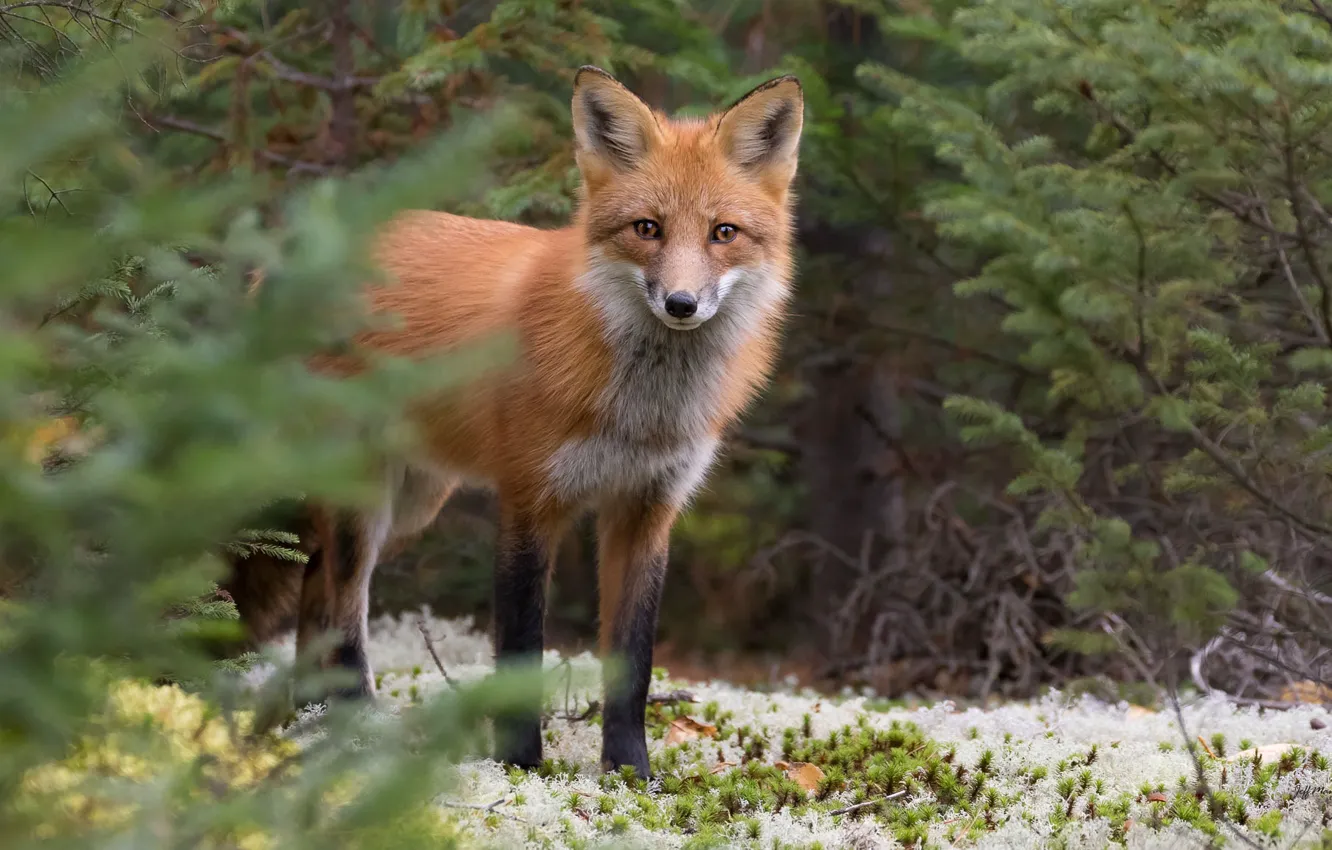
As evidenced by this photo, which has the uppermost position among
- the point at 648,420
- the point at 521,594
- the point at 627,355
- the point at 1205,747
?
the point at 627,355

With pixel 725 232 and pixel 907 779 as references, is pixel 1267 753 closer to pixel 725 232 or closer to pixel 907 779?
pixel 907 779

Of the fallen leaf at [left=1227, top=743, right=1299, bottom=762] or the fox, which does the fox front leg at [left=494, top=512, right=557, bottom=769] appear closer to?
the fox

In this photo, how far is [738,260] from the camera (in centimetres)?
448

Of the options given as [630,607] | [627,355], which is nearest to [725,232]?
[627,355]

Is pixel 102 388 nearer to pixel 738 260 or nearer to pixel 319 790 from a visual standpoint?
pixel 319 790

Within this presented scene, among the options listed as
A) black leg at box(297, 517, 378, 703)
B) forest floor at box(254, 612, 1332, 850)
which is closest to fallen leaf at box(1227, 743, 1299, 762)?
forest floor at box(254, 612, 1332, 850)

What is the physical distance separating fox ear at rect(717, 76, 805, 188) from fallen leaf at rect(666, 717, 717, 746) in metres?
2.29

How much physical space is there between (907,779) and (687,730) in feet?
3.96

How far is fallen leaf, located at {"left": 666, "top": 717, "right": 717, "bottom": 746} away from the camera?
5.05m

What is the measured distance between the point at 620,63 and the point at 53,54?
351cm

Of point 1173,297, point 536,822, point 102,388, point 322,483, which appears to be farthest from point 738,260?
point 322,483

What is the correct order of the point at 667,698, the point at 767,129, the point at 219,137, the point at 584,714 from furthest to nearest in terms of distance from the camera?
the point at 219,137 → the point at 667,698 → the point at 584,714 → the point at 767,129

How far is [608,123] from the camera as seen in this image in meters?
4.60

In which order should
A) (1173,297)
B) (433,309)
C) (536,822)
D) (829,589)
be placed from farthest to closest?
(829,589), (433,309), (1173,297), (536,822)
